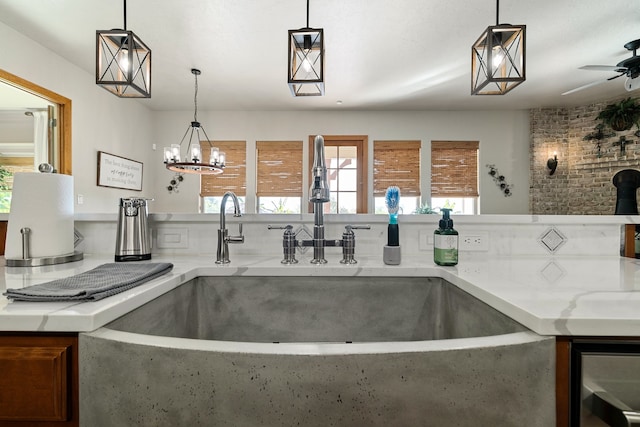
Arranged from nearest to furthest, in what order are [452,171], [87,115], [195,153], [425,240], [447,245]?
[447,245] → [425,240] → [195,153] → [87,115] → [452,171]

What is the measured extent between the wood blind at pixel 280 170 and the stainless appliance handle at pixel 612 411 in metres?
4.75

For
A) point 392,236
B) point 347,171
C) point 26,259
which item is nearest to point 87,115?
point 26,259

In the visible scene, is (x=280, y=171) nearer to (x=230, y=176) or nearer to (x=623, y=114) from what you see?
(x=230, y=176)

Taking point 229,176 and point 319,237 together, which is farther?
point 229,176

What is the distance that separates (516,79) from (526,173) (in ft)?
14.9

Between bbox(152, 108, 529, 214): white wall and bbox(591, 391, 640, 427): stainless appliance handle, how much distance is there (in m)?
4.84

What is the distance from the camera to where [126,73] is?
1.43 m

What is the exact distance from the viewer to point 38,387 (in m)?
0.52

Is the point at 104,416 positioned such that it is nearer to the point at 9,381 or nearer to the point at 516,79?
the point at 9,381

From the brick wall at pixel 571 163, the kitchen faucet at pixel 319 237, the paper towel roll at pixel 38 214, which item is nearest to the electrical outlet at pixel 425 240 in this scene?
Answer: the kitchen faucet at pixel 319 237

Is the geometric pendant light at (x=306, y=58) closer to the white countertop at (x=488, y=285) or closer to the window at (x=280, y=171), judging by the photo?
the white countertop at (x=488, y=285)

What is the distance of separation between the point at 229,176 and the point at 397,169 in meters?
2.98

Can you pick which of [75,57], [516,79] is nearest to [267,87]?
[75,57]

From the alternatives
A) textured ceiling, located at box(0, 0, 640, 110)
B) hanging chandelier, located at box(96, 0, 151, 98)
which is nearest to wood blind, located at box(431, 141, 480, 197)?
textured ceiling, located at box(0, 0, 640, 110)
